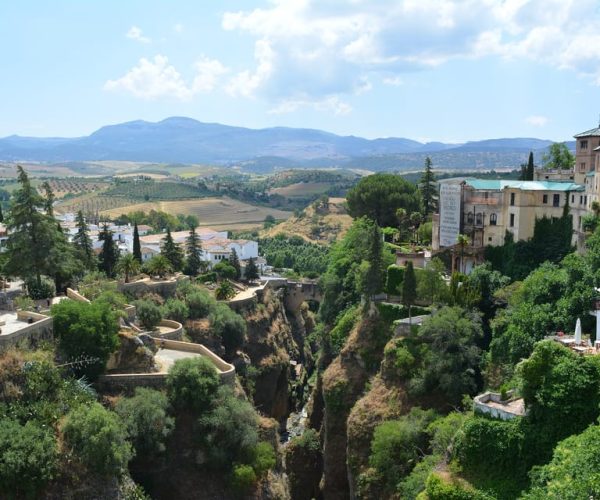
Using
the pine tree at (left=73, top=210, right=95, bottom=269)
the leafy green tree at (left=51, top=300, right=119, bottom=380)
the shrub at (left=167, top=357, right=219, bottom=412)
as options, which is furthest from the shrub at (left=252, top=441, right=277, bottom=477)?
the pine tree at (left=73, top=210, right=95, bottom=269)

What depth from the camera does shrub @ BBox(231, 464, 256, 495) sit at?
35.4 meters

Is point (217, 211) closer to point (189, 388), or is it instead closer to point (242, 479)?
point (189, 388)

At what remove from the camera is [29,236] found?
43.6 metres

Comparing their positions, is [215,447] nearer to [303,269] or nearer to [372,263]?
[372,263]

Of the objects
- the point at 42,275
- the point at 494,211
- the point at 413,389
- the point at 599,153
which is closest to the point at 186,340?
the point at 42,275

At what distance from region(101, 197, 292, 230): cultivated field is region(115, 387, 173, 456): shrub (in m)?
121

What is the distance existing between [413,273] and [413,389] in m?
7.88

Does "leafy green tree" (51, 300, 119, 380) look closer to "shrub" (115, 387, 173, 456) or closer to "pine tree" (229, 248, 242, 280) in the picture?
"shrub" (115, 387, 173, 456)

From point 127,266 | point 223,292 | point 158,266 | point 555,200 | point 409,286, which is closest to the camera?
point 409,286

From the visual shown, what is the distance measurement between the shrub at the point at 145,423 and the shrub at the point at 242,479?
399cm

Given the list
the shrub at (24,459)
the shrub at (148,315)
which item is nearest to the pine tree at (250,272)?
the shrub at (148,315)

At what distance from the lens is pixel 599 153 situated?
137 feet

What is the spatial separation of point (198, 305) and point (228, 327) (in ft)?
9.33

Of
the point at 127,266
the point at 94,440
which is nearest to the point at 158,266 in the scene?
the point at 127,266
